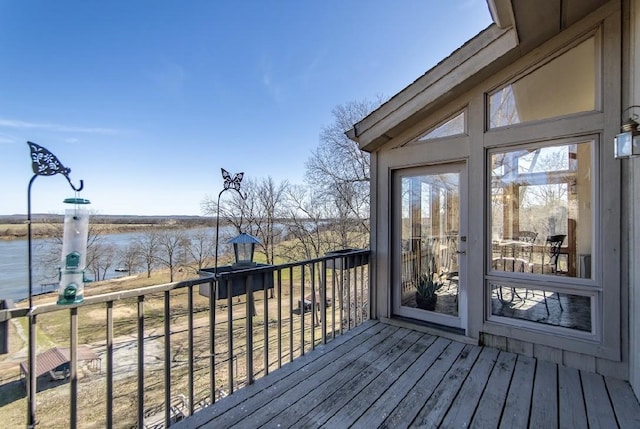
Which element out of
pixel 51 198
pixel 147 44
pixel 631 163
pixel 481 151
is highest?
pixel 147 44

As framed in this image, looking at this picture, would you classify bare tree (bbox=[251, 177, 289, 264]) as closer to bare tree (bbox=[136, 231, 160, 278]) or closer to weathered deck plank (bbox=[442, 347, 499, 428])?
bare tree (bbox=[136, 231, 160, 278])

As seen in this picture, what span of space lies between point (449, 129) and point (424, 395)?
8.43 feet

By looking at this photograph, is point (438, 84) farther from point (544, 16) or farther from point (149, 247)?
point (149, 247)

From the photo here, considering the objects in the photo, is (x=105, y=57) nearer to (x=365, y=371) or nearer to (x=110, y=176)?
(x=110, y=176)

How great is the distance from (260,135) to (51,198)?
51.7 ft

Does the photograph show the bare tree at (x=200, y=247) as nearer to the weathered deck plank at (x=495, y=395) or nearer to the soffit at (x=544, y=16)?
the weathered deck plank at (x=495, y=395)

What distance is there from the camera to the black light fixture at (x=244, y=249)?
243 centimetres

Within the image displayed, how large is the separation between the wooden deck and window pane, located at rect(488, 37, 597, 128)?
7.38 ft

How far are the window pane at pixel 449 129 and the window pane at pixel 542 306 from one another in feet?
5.41

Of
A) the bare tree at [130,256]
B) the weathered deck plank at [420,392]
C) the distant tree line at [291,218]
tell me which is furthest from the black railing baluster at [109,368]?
the bare tree at [130,256]

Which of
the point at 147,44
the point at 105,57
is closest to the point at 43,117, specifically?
the point at 105,57

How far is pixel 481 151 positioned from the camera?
3.00 m

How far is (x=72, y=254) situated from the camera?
1.47 meters

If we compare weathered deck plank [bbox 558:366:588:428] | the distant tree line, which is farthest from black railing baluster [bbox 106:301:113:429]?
the distant tree line
